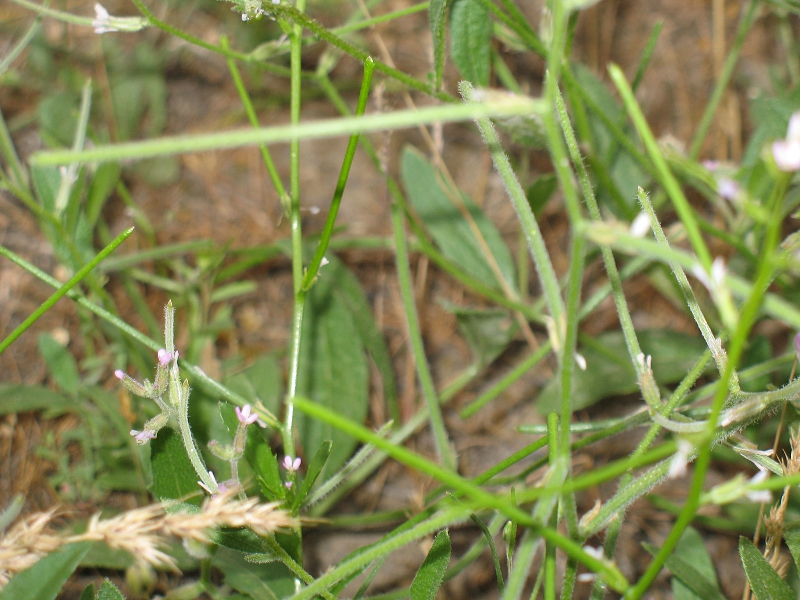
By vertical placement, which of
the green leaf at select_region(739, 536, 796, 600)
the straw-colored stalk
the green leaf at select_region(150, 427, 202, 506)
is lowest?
the green leaf at select_region(739, 536, 796, 600)

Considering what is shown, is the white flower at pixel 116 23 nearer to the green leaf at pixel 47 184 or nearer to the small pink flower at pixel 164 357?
the green leaf at pixel 47 184

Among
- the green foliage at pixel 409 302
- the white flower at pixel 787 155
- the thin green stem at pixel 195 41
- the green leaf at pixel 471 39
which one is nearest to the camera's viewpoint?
the white flower at pixel 787 155

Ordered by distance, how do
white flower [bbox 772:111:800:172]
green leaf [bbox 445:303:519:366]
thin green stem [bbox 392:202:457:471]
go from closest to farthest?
white flower [bbox 772:111:800:172], thin green stem [bbox 392:202:457:471], green leaf [bbox 445:303:519:366]

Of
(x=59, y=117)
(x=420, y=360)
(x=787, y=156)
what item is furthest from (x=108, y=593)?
(x=59, y=117)

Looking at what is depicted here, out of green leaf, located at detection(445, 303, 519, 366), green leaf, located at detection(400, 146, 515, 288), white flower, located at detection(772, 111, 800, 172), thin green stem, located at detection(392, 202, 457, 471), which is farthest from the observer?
green leaf, located at detection(400, 146, 515, 288)

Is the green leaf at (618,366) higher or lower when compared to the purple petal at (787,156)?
lower

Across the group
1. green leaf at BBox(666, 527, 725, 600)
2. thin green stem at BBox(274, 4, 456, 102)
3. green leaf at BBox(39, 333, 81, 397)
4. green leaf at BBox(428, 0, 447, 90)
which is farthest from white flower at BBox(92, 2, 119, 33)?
green leaf at BBox(666, 527, 725, 600)

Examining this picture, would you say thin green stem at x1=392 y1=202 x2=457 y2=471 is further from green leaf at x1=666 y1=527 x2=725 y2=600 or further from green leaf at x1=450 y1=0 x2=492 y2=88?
green leaf at x1=666 y1=527 x2=725 y2=600

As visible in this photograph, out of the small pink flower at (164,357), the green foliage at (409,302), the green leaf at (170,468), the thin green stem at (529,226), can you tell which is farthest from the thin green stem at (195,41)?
the green leaf at (170,468)
